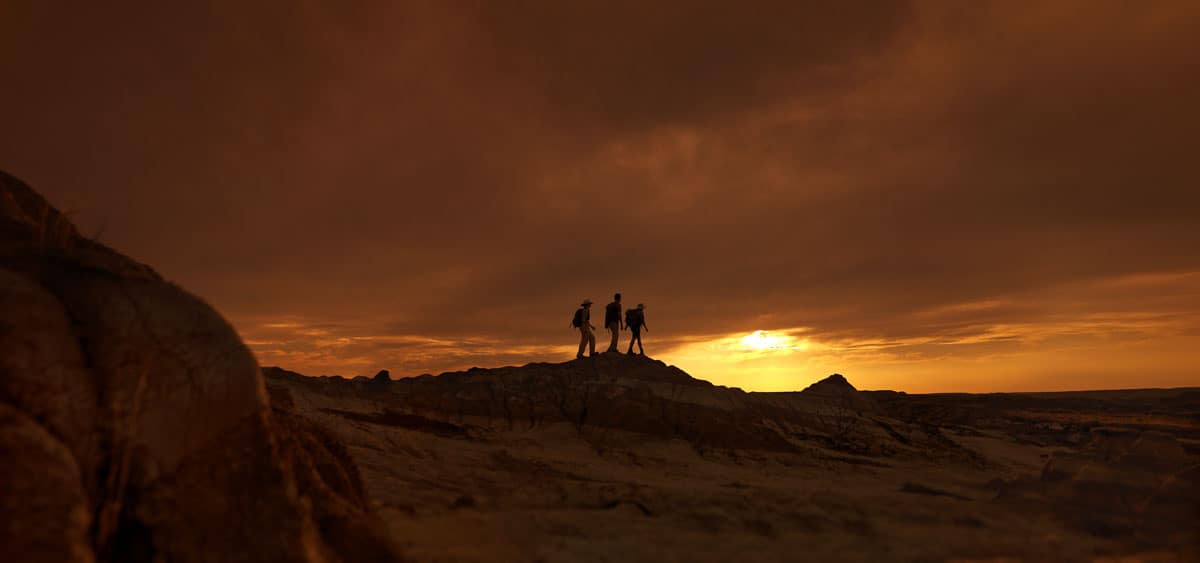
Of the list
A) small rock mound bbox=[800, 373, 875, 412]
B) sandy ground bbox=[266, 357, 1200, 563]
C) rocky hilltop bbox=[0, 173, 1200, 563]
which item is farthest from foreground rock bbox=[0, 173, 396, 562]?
small rock mound bbox=[800, 373, 875, 412]

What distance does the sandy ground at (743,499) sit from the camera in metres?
5.47

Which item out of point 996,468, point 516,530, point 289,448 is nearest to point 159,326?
point 289,448

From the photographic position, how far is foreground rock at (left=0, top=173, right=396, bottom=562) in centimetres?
276

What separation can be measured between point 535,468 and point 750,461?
5127 mm

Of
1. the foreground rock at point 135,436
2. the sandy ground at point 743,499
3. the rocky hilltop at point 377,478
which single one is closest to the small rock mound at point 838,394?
the rocky hilltop at point 377,478

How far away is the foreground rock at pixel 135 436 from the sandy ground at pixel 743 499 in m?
1.51

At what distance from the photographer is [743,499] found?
6.93m

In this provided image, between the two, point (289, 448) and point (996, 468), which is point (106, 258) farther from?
point (996, 468)

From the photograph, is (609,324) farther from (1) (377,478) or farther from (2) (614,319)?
(1) (377,478)

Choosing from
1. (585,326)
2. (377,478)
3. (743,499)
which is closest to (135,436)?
(377,478)

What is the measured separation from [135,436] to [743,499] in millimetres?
5703

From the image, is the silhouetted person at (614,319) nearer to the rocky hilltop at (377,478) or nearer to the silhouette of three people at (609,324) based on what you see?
the silhouette of three people at (609,324)

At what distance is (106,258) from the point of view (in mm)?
3881

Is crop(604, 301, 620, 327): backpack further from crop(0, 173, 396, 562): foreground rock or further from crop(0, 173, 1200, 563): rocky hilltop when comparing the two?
crop(0, 173, 396, 562): foreground rock
